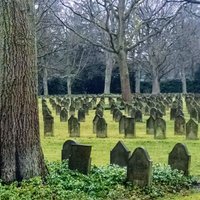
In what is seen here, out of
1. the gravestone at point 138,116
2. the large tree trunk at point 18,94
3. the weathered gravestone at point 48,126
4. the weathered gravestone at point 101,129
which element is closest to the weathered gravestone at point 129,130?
the weathered gravestone at point 101,129

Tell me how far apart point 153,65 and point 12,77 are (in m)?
42.4

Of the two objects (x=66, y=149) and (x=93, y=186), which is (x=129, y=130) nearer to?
(x=66, y=149)

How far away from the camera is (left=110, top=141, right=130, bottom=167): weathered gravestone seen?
8859 millimetres

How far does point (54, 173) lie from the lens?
786 cm

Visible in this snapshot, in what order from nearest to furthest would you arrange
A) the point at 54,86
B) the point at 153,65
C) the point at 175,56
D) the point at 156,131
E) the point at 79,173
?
1. the point at 79,173
2. the point at 156,131
3. the point at 153,65
4. the point at 175,56
5. the point at 54,86

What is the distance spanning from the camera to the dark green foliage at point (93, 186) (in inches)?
265

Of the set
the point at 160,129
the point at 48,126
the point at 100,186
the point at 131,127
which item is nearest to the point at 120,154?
the point at 100,186

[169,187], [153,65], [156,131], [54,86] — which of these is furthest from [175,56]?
[169,187]

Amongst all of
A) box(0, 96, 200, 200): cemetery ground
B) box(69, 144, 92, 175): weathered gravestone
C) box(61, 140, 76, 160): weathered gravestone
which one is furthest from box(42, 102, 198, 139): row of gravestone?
box(69, 144, 92, 175): weathered gravestone

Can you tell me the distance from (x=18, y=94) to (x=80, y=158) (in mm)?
1563

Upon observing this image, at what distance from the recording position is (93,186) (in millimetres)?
7508

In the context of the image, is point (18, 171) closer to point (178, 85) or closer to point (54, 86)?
point (54, 86)

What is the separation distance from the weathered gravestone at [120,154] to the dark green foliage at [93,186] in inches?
20.0

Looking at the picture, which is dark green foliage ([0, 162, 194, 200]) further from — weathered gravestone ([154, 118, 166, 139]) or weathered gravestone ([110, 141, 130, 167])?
weathered gravestone ([154, 118, 166, 139])
